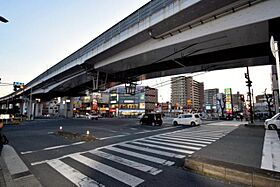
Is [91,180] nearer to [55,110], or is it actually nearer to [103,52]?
[103,52]

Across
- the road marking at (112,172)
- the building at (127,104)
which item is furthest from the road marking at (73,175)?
the building at (127,104)

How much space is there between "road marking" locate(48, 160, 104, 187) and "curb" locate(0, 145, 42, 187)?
753mm

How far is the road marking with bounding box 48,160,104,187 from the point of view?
4.40 m

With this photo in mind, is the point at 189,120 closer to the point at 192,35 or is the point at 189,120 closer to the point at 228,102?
the point at 192,35

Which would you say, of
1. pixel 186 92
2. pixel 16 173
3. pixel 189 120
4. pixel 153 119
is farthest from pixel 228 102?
pixel 186 92

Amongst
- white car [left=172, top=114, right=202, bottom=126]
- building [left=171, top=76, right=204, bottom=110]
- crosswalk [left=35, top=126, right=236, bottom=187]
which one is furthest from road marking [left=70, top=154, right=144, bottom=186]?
building [left=171, top=76, right=204, bottom=110]

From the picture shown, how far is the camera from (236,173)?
14.1ft

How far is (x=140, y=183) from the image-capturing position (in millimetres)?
4359

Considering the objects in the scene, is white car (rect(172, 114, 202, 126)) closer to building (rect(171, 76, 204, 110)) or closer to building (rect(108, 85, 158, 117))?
building (rect(108, 85, 158, 117))

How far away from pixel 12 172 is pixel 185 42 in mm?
11442

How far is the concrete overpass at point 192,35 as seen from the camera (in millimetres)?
8852

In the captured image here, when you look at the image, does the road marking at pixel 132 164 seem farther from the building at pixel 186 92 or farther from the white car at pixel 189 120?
the building at pixel 186 92

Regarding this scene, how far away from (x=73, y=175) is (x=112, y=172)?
116 cm

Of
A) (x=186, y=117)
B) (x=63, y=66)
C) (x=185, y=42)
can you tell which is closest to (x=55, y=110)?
(x=63, y=66)
